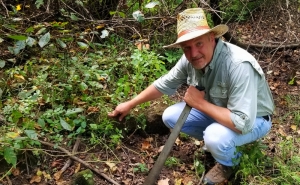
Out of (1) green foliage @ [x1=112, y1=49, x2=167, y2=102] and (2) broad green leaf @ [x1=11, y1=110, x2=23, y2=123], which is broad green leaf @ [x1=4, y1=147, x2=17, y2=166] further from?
(1) green foliage @ [x1=112, y1=49, x2=167, y2=102]

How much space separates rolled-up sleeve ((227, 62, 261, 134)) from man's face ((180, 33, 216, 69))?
0.22 metres

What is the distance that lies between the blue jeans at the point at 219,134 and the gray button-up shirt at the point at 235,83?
0.12 metres

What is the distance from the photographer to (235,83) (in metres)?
2.48

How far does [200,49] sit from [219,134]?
0.69 m

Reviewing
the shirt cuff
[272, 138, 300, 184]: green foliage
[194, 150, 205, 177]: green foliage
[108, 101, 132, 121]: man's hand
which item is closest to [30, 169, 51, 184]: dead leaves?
[108, 101, 132, 121]: man's hand

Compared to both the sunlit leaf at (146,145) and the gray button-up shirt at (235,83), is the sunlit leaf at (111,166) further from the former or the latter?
the gray button-up shirt at (235,83)

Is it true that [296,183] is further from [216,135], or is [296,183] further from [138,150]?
[138,150]

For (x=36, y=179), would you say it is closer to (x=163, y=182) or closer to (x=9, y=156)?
(x=9, y=156)

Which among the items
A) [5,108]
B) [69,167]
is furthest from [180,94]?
[5,108]

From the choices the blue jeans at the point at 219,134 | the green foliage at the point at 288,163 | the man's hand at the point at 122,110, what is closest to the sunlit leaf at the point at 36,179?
the man's hand at the point at 122,110

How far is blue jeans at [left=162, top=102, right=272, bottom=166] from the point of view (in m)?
2.65

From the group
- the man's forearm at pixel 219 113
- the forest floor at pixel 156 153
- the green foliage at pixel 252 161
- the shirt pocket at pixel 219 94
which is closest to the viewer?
the man's forearm at pixel 219 113

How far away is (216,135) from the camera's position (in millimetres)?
2652

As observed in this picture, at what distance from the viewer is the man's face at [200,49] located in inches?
97.1
